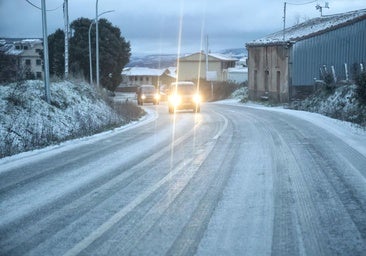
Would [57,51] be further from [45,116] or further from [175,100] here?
[45,116]

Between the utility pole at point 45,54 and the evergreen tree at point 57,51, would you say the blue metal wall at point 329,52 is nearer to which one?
the utility pole at point 45,54

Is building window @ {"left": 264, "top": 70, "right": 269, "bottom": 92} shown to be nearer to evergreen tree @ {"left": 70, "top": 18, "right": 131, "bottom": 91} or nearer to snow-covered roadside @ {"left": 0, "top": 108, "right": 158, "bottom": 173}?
evergreen tree @ {"left": 70, "top": 18, "right": 131, "bottom": 91}

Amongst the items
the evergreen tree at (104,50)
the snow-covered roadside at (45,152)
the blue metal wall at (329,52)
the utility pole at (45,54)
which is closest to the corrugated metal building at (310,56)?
the blue metal wall at (329,52)

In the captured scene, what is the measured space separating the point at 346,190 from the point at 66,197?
4.25m

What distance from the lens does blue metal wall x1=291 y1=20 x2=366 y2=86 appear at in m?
32.8

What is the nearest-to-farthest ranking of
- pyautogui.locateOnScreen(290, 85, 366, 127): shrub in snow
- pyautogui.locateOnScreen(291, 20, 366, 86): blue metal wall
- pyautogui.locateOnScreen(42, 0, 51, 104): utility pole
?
1. pyautogui.locateOnScreen(42, 0, 51, 104): utility pole
2. pyautogui.locateOnScreen(290, 85, 366, 127): shrub in snow
3. pyautogui.locateOnScreen(291, 20, 366, 86): blue metal wall

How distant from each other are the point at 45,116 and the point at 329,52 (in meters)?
24.5

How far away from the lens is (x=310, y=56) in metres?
36.0

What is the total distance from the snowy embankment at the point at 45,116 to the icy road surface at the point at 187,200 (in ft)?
5.29

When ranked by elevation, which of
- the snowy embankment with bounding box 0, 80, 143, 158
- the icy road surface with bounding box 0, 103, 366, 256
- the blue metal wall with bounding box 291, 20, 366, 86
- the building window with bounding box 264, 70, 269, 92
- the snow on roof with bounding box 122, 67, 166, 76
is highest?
the snow on roof with bounding box 122, 67, 166, 76

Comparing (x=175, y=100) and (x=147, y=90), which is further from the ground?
(x=147, y=90)

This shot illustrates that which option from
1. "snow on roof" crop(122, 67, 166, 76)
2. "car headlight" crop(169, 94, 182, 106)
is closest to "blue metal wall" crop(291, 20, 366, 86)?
"car headlight" crop(169, 94, 182, 106)

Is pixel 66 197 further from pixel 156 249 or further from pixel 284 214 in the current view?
pixel 284 214

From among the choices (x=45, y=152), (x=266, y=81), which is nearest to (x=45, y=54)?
(x=45, y=152)
